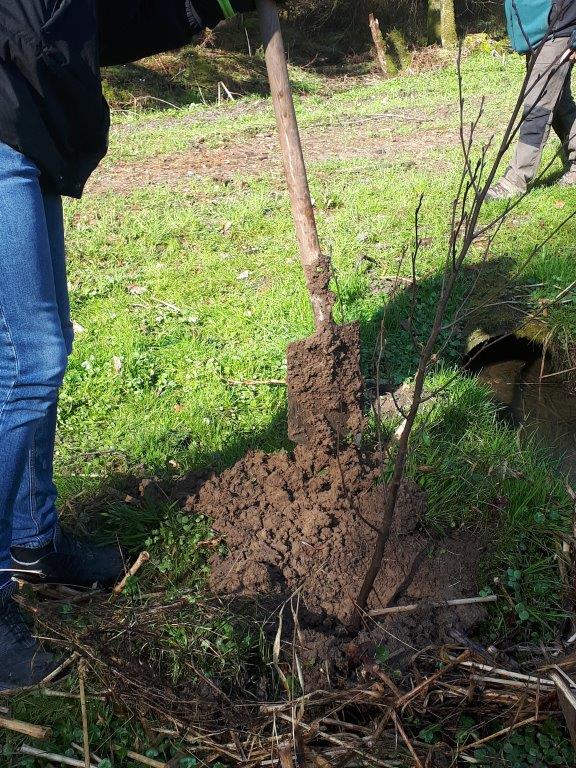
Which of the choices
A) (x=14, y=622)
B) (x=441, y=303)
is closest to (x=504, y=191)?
(x=441, y=303)

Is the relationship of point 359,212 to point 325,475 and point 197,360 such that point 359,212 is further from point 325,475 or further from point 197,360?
point 325,475

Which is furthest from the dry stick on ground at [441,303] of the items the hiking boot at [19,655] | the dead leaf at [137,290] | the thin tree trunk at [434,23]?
the thin tree trunk at [434,23]

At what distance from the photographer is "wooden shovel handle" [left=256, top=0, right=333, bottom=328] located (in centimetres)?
277

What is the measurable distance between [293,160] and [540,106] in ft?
12.5

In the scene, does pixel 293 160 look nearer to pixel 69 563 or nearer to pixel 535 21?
pixel 69 563

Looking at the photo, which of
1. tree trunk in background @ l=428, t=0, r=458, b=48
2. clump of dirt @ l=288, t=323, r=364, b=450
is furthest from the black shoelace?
tree trunk in background @ l=428, t=0, r=458, b=48

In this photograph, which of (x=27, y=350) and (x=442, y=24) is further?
(x=442, y=24)

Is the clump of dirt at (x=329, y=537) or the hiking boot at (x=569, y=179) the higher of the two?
the hiking boot at (x=569, y=179)

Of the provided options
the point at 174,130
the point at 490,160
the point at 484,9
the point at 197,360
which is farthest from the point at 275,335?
the point at 484,9

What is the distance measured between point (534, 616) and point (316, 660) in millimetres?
880

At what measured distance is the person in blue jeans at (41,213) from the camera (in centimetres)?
199

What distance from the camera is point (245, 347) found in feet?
14.4

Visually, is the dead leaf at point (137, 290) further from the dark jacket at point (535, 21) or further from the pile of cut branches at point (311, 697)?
the dark jacket at point (535, 21)

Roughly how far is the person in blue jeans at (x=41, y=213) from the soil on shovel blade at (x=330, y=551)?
0.61m
